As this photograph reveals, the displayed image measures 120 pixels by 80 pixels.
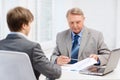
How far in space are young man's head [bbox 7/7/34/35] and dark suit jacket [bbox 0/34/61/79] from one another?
2.9 inches

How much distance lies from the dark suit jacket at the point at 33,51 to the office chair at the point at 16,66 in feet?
0.29

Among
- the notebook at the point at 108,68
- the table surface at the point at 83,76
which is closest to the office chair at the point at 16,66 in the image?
the table surface at the point at 83,76

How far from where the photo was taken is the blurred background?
12.8 feet

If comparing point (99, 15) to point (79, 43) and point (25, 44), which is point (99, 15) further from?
point (25, 44)

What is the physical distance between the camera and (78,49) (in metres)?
2.77

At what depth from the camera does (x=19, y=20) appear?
1798mm

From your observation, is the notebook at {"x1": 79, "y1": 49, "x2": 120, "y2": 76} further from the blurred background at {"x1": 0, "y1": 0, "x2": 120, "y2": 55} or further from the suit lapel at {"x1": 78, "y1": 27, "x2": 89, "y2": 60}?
the blurred background at {"x1": 0, "y1": 0, "x2": 120, "y2": 55}

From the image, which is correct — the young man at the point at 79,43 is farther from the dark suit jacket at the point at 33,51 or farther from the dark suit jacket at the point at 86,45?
the dark suit jacket at the point at 33,51

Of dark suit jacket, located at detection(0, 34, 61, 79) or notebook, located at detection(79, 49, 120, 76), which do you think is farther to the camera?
notebook, located at detection(79, 49, 120, 76)

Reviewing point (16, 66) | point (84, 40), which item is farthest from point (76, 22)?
point (16, 66)

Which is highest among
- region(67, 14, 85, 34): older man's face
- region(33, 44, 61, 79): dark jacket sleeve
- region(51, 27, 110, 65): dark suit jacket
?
region(67, 14, 85, 34): older man's face

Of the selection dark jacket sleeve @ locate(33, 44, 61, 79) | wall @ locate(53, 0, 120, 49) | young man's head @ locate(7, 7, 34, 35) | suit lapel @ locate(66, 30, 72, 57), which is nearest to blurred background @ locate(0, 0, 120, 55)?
wall @ locate(53, 0, 120, 49)

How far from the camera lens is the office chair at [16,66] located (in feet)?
5.31

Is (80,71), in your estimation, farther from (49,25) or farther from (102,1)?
(102,1)
